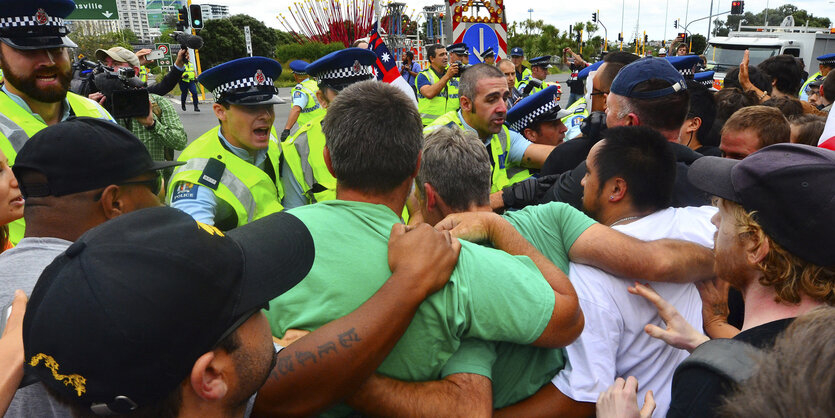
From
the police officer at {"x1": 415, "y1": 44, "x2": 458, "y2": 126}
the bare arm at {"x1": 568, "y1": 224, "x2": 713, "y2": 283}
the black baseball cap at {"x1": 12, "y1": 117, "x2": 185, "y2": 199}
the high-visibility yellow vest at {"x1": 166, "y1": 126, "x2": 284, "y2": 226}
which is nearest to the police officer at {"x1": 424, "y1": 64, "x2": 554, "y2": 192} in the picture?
the high-visibility yellow vest at {"x1": 166, "y1": 126, "x2": 284, "y2": 226}

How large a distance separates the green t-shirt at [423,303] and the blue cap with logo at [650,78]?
1.97 m

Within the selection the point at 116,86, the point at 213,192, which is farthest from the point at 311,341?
the point at 116,86

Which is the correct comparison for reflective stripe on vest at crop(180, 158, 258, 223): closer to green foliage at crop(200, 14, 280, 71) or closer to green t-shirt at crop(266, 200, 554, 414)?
green t-shirt at crop(266, 200, 554, 414)

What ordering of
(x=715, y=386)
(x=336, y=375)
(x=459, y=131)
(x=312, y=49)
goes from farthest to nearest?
(x=312, y=49) < (x=459, y=131) < (x=336, y=375) < (x=715, y=386)

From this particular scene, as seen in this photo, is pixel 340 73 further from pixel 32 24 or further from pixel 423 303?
pixel 423 303

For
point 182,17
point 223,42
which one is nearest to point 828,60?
point 182,17

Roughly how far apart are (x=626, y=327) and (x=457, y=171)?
2.69ft

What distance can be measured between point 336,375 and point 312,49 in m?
33.1

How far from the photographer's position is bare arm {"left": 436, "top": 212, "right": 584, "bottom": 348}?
1.52 meters

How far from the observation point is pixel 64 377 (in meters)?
0.94

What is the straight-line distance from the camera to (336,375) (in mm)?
1317

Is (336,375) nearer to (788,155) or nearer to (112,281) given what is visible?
(112,281)

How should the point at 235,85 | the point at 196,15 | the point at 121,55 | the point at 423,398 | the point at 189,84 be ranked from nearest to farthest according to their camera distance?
the point at 423,398, the point at 235,85, the point at 121,55, the point at 196,15, the point at 189,84

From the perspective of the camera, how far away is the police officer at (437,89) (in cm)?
773
